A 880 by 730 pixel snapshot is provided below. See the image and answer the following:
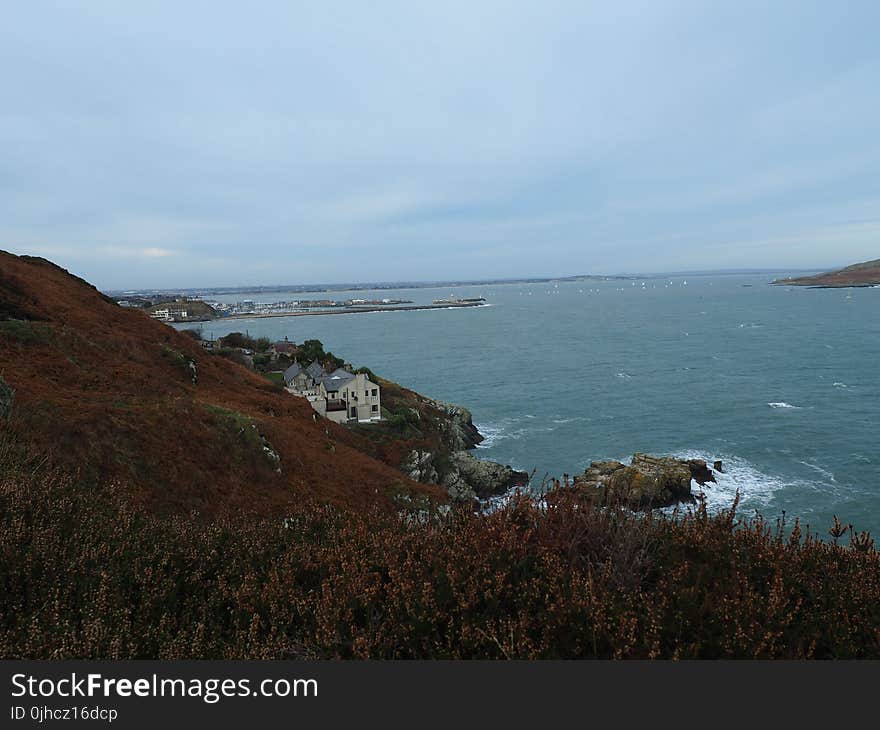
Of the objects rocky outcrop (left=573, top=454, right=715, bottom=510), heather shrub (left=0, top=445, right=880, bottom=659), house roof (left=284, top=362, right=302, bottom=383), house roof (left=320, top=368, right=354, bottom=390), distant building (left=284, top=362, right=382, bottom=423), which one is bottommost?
rocky outcrop (left=573, top=454, right=715, bottom=510)

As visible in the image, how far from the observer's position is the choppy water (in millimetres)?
29625

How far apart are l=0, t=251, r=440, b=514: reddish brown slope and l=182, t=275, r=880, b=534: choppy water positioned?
57.7 ft

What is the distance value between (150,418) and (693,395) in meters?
46.4

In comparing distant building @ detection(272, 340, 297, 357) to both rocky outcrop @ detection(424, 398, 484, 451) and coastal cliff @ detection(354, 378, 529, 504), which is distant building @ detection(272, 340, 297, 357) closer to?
coastal cliff @ detection(354, 378, 529, 504)

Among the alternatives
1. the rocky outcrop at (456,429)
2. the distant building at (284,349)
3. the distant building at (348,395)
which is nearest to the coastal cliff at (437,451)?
the rocky outcrop at (456,429)

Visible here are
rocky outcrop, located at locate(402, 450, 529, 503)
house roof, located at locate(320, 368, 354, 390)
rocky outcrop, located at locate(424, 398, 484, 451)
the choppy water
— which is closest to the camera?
rocky outcrop, located at locate(402, 450, 529, 503)

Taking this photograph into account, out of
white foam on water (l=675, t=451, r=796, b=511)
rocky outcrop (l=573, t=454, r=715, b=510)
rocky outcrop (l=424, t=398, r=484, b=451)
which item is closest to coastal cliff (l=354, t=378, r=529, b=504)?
rocky outcrop (l=424, t=398, r=484, b=451)

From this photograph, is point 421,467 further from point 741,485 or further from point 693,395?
point 693,395

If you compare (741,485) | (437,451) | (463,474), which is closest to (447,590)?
(463,474)

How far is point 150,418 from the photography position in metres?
15.3

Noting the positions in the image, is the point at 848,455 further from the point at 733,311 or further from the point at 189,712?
the point at 733,311

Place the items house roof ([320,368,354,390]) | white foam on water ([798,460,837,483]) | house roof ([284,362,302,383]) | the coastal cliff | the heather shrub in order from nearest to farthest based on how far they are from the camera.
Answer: the heather shrub, white foam on water ([798,460,837,483]), the coastal cliff, house roof ([320,368,354,390]), house roof ([284,362,302,383])

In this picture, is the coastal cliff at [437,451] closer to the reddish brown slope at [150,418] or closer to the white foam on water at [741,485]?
the reddish brown slope at [150,418]

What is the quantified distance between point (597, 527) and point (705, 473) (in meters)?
27.9
